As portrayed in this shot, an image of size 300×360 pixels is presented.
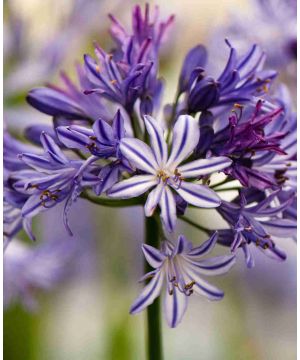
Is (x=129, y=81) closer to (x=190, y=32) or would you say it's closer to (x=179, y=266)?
(x=179, y=266)

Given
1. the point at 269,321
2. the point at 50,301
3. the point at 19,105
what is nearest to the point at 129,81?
the point at 19,105

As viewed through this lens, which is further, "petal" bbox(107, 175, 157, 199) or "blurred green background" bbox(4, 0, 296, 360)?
"blurred green background" bbox(4, 0, 296, 360)

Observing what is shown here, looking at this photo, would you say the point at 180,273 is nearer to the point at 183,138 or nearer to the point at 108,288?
the point at 183,138

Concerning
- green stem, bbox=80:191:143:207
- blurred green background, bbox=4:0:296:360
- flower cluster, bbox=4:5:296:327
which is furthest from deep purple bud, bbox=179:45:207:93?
blurred green background, bbox=4:0:296:360

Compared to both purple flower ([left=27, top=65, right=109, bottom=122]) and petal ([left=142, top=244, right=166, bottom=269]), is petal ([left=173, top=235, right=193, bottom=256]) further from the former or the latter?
purple flower ([left=27, top=65, right=109, bottom=122])

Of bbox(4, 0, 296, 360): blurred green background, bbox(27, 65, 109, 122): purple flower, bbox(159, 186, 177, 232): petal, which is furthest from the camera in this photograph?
bbox(4, 0, 296, 360): blurred green background

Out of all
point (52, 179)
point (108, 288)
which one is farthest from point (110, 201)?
point (108, 288)
